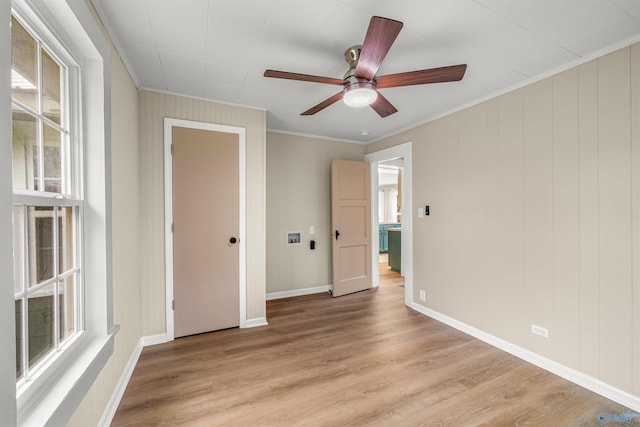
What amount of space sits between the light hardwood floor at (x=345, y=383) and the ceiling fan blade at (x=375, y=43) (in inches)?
88.7

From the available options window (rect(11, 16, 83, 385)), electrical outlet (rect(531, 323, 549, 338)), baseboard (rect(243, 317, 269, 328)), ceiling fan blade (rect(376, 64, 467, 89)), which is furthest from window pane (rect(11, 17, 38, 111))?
electrical outlet (rect(531, 323, 549, 338))

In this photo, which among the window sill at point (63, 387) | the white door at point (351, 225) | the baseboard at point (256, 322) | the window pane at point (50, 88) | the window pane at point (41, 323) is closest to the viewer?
the window sill at point (63, 387)

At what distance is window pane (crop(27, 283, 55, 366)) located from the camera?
3.56 ft

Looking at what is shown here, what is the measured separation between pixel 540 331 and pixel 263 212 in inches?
114

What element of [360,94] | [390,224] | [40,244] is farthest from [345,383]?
[390,224]

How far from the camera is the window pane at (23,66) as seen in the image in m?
1.01

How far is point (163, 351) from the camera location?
255 cm

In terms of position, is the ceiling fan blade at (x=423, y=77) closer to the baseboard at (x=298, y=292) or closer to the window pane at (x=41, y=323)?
the window pane at (x=41, y=323)

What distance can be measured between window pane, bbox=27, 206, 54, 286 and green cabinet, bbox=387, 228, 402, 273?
17.7ft

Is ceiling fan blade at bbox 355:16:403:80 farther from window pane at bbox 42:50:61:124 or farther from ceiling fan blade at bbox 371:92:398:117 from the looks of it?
window pane at bbox 42:50:61:124

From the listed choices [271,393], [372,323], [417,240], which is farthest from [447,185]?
[271,393]

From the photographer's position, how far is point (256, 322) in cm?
313

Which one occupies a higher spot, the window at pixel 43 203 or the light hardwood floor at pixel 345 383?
the window at pixel 43 203

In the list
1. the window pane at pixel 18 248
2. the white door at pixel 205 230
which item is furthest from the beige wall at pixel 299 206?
the window pane at pixel 18 248
